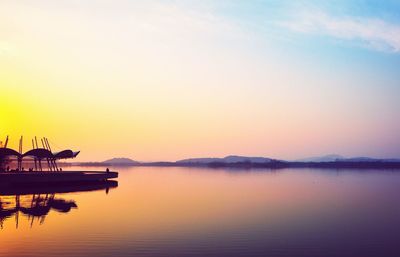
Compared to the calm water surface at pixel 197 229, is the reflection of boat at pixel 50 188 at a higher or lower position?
higher

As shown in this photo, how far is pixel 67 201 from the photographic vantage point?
5841cm

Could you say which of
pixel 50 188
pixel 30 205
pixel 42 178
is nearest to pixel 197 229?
pixel 30 205

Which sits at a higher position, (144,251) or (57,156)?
(57,156)

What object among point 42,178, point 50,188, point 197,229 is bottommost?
point 197,229

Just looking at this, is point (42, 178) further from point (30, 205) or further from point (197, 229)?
point (197, 229)

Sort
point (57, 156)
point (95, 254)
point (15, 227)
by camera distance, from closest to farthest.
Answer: point (95, 254), point (15, 227), point (57, 156)

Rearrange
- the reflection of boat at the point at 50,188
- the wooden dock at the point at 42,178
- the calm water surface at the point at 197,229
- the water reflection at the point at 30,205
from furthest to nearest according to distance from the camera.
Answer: the wooden dock at the point at 42,178 → the reflection of boat at the point at 50,188 → the water reflection at the point at 30,205 → the calm water surface at the point at 197,229

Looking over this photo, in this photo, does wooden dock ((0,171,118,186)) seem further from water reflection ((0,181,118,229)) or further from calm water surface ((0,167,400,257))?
calm water surface ((0,167,400,257))

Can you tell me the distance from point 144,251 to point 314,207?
3187 cm

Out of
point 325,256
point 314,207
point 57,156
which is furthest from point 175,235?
point 57,156

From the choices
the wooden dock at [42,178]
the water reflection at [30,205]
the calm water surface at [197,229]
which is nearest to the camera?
the calm water surface at [197,229]

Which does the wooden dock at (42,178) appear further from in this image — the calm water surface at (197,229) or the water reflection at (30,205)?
the calm water surface at (197,229)

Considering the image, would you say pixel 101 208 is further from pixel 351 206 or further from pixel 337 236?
pixel 351 206

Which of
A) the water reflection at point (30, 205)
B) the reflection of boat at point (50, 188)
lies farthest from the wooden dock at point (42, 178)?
the water reflection at point (30, 205)
